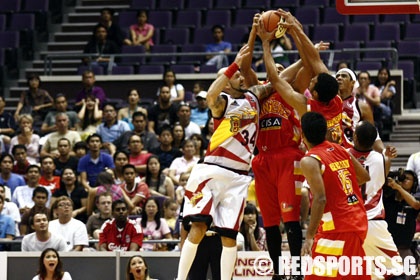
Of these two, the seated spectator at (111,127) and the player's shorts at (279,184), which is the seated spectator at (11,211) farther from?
the player's shorts at (279,184)

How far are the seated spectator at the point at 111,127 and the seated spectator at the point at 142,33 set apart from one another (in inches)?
161

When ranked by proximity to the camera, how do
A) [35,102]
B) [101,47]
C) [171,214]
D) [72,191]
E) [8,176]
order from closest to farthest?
1. [171,214]
2. [72,191]
3. [8,176]
4. [35,102]
5. [101,47]

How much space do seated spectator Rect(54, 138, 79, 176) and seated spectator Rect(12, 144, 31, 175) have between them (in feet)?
1.65

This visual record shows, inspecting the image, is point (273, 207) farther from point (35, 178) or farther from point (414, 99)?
point (414, 99)

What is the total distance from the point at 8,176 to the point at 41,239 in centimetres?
328

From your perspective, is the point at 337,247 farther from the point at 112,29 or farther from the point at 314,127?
the point at 112,29

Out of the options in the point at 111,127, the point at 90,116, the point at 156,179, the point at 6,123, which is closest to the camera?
the point at 156,179

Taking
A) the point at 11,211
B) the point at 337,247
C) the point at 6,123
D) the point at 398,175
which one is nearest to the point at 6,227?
the point at 11,211

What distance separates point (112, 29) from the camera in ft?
76.8

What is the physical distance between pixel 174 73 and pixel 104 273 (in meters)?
7.83

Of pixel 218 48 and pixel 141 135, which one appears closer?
pixel 141 135

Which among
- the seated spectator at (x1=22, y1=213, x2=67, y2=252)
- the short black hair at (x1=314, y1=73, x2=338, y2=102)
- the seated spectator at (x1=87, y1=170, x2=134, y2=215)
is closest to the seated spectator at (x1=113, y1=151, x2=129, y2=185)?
the seated spectator at (x1=87, y1=170, x2=134, y2=215)

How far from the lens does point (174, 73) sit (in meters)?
21.1

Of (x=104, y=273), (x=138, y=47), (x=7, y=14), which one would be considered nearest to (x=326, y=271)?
(x=104, y=273)
